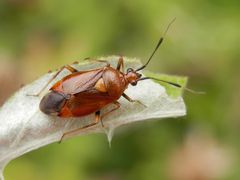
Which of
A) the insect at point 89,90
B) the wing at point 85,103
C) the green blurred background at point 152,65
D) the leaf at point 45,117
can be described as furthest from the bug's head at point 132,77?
the green blurred background at point 152,65

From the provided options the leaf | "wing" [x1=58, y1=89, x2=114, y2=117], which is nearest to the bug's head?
"wing" [x1=58, y1=89, x2=114, y2=117]

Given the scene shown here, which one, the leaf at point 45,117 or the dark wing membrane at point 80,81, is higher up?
the leaf at point 45,117

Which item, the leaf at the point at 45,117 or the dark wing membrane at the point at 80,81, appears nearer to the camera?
the leaf at the point at 45,117

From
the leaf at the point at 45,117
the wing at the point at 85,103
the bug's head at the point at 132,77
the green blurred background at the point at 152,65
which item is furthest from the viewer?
the green blurred background at the point at 152,65

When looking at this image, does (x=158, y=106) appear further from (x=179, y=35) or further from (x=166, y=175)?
(x=179, y=35)

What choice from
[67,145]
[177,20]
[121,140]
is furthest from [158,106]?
[177,20]

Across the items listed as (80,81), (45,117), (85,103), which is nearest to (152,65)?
(80,81)

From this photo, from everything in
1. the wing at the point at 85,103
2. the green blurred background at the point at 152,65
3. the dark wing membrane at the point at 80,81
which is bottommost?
the green blurred background at the point at 152,65

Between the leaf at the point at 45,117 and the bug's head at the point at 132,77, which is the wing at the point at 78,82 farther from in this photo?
the leaf at the point at 45,117
